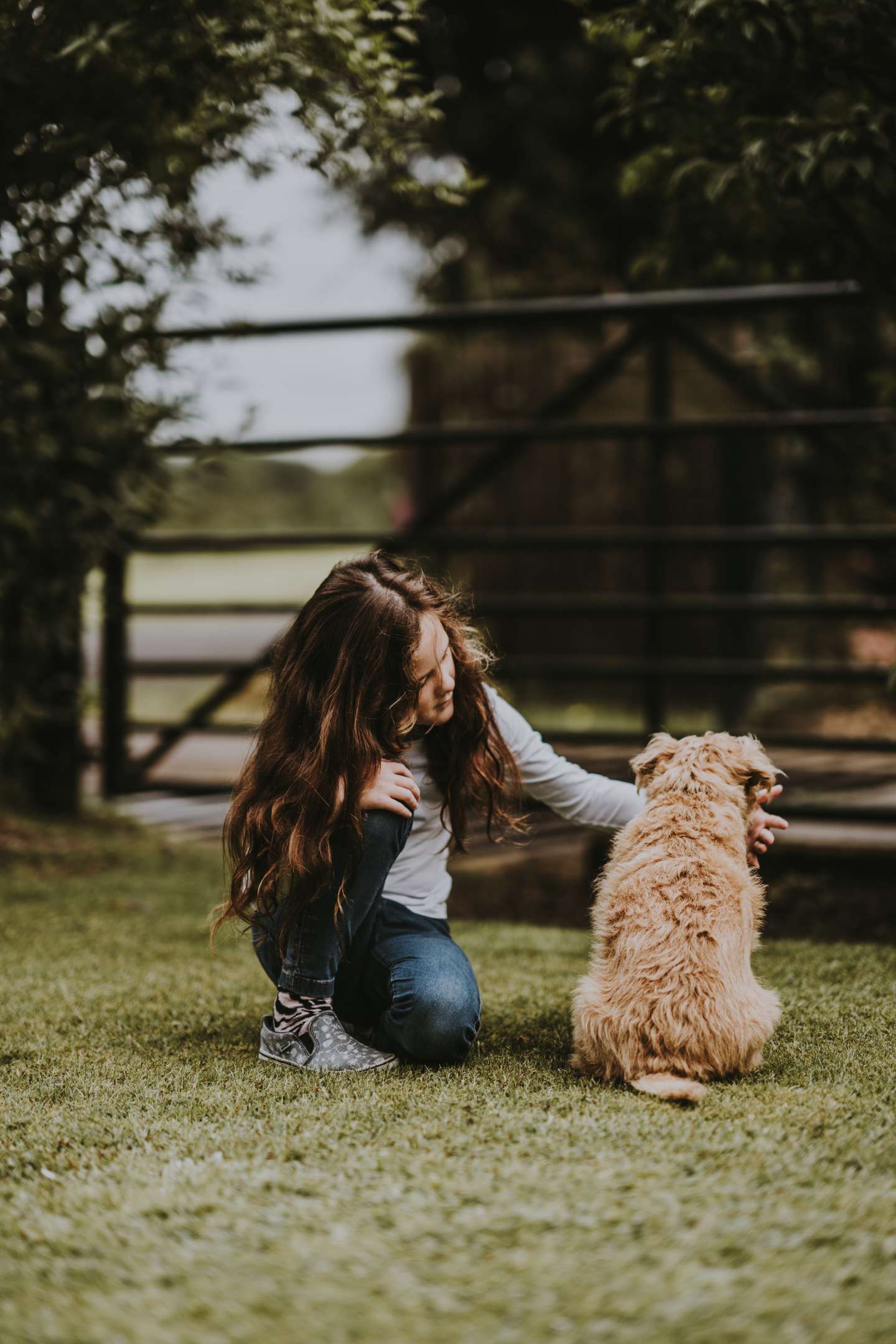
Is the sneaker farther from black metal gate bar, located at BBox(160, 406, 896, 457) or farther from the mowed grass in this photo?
black metal gate bar, located at BBox(160, 406, 896, 457)

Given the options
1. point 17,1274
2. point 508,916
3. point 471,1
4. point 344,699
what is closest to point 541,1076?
point 344,699

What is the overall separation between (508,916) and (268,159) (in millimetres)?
2588

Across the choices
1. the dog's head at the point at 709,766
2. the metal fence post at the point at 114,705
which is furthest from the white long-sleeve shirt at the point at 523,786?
the metal fence post at the point at 114,705

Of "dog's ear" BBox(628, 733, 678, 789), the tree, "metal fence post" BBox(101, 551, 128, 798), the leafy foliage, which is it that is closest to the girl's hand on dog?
"dog's ear" BBox(628, 733, 678, 789)

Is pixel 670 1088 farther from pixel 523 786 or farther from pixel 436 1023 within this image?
pixel 523 786

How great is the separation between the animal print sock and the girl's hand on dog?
86 cm

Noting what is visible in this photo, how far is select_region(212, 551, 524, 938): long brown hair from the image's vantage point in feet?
7.40

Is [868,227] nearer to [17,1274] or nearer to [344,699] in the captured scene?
[344,699]

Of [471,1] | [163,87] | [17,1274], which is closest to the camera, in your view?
[17,1274]

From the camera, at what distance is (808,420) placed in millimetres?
4895

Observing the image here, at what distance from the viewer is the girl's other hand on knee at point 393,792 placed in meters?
2.25

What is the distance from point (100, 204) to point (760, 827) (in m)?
3.05

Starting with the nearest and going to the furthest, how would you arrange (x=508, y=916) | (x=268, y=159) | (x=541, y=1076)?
(x=541, y=1076) → (x=268, y=159) → (x=508, y=916)

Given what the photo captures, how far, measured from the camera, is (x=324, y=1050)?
7.43 feet
